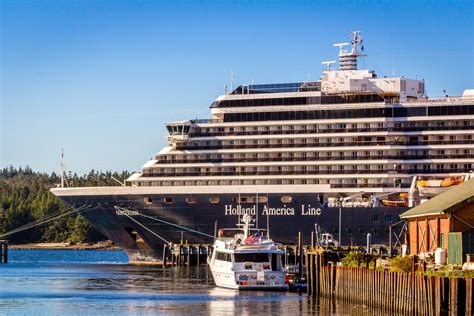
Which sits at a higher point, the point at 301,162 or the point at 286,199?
the point at 301,162

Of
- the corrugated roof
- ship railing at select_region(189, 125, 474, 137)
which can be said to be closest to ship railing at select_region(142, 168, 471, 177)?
ship railing at select_region(189, 125, 474, 137)

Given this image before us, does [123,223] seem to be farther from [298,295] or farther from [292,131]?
[298,295]

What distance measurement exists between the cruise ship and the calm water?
755cm

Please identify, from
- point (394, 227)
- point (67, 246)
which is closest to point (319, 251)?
point (394, 227)

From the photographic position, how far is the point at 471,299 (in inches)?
1528

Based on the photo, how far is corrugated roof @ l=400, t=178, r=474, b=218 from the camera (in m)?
53.6

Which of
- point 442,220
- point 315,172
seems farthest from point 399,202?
point 442,220

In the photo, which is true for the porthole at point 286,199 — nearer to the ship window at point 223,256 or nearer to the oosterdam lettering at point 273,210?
the oosterdam lettering at point 273,210

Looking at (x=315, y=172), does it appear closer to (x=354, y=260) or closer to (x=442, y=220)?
(x=354, y=260)

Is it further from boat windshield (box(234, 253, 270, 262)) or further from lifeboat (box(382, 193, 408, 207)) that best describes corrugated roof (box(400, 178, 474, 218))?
lifeboat (box(382, 193, 408, 207))

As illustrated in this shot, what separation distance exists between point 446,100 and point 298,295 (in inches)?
1128

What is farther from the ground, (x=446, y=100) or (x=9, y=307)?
(x=446, y=100)

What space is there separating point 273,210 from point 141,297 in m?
26.4

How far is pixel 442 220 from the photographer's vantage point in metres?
55.8
